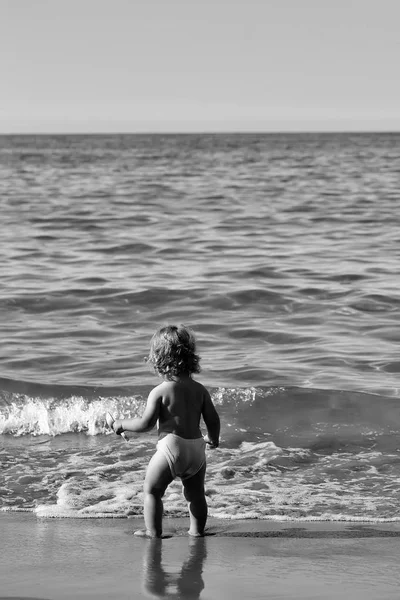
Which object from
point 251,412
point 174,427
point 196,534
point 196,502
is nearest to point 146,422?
point 174,427

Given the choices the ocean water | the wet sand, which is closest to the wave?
the ocean water

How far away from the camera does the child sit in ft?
16.8

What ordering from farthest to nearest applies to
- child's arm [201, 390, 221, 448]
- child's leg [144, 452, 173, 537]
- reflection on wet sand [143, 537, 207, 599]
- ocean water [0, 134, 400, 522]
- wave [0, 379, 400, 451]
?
1. wave [0, 379, 400, 451]
2. ocean water [0, 134, 400, 522]
3. child's arm [201, 390, 221, 448]
4. child's leg [144, 452, 173, 537]
5. reflection on wet sand [143, 537, 207, 599]

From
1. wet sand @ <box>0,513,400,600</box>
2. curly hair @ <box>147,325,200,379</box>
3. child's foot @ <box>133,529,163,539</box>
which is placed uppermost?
curly hair @ <box>147,325,200,379</box>

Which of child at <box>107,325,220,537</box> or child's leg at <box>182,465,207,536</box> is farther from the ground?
child at <box>107,325,220,537</box>

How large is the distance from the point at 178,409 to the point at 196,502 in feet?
1.76

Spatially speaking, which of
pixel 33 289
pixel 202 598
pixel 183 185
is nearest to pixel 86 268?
pixel 33 289

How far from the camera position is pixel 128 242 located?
18.6m

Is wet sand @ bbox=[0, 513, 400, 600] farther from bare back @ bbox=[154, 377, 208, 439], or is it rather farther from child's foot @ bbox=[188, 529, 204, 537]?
bare back @ bbox=[154, 377, 208, 439]

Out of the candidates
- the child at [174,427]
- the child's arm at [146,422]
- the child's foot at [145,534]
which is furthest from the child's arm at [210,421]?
the child's foot at [145,534]

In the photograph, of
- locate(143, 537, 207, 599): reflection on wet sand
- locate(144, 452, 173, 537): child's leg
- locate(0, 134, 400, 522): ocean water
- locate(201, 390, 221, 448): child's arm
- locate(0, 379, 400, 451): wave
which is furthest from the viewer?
locate(0, 379, 400, 451): wave

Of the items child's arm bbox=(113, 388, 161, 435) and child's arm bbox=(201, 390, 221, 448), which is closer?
child's arm bbox=(113, 388, 161, 435)

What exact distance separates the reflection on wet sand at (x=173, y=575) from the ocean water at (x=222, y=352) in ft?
2.72

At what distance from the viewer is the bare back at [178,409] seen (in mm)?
5148
